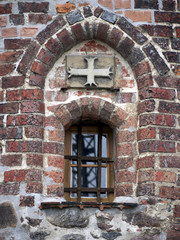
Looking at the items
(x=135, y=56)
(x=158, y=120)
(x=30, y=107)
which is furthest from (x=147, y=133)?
(x=30, y=107)

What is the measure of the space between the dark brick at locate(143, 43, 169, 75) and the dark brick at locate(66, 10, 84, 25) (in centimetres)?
80

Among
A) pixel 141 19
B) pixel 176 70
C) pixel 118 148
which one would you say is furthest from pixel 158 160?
pixel 141 19

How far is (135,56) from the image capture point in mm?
8250

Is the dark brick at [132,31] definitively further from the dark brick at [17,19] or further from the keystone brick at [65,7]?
the dark brick at [17,19]

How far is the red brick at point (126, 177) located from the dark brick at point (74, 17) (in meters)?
1.76

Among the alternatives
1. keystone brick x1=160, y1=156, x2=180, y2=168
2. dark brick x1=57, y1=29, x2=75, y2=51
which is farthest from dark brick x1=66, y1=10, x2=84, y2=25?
keystone brick x1=160, y1=156, x2=180, y2=168

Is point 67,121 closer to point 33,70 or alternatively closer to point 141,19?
point 33,70

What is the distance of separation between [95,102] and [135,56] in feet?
2.24

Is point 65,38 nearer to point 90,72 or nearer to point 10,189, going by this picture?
point 90,72

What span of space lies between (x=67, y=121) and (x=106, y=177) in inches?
30.1

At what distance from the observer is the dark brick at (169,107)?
8102 millimetres

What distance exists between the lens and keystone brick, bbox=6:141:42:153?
26.0ft

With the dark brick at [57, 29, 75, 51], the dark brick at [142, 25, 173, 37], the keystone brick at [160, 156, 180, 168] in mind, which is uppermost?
the dark brick at [142, 25, 173, 37]

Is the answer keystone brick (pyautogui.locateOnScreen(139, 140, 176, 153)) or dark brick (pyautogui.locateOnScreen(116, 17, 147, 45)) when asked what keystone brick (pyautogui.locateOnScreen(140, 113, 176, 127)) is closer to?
keystone brick (pyautogui.locateOnScreen(139, 140, 176, 153))
